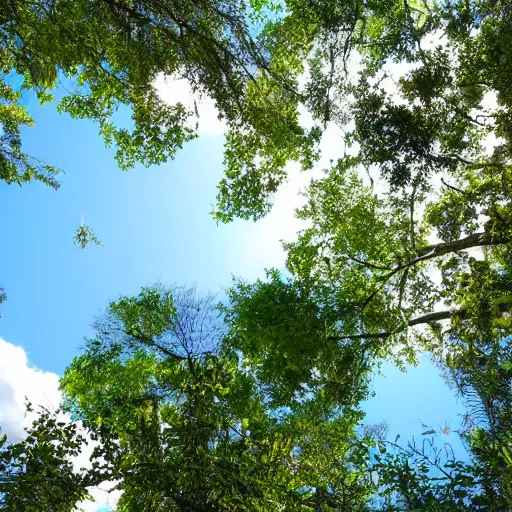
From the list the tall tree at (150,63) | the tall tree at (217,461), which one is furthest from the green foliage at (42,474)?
the tall tree at (150,63)

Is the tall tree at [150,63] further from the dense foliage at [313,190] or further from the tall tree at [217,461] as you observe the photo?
the tall tree at [217,461]

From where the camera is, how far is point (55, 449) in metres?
4.67

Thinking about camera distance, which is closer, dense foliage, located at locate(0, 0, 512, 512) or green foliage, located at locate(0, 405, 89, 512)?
green foliage, located at locate(0, 405, 89, 512)

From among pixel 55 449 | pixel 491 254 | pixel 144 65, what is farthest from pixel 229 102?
pixel 491 254

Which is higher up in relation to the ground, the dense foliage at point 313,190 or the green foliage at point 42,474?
the dense foliage at point 313,190

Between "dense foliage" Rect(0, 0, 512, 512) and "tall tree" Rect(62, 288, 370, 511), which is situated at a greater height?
"dense foliage" Rect(0, 0, 512, 512)

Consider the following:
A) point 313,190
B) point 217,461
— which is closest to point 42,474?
point 217,461

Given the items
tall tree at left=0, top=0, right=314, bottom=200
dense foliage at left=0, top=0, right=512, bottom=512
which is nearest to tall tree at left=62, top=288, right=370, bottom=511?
dense foliage at left=0, top=0, right=512, bottom=512

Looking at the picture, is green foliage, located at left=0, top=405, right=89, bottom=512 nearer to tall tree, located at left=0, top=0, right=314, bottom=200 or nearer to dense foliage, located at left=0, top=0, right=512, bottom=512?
dense foliage, located at left=0, top=0, right=512, bottom=512

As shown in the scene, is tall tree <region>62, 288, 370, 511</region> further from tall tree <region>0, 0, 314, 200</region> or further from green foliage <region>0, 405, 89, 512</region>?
tall tree <region>0, 0, 314, 200</region>

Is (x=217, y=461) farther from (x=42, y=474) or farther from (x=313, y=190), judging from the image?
(x=313, y=190)

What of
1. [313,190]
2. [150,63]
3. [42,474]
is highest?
[313,190]

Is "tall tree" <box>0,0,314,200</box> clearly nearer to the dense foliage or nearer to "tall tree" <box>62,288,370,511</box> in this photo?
the dense foliage

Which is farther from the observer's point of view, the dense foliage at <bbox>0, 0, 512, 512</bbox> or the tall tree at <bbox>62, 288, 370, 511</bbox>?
the dense foliage at <bbox>0, 0, 512, 512</bbox>
